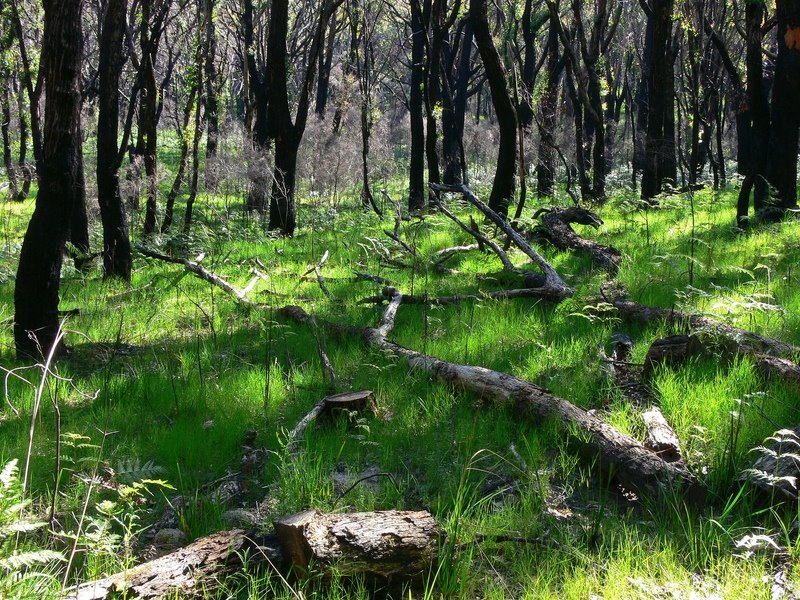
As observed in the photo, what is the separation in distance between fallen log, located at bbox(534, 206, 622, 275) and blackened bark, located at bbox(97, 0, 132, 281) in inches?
217

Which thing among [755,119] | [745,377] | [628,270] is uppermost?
[755,119]

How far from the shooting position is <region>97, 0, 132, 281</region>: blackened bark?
884 centimetres

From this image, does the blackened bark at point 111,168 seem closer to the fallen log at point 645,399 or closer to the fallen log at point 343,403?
the fallen log at point 343,403

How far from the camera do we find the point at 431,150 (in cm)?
1599

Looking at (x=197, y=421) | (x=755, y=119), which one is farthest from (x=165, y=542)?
(x=755, y=119)

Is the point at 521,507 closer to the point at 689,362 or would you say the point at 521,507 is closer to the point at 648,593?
the point at 648,593

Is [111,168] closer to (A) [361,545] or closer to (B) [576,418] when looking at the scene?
(B) [576,418]

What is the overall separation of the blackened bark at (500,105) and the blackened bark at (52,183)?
651cm

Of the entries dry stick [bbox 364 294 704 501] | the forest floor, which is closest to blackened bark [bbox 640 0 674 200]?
the forest floor

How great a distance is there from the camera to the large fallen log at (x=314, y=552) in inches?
102

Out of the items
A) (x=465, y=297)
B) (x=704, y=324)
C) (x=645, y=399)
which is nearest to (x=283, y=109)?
(x=465, y=297)

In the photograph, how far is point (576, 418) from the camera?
376 cm

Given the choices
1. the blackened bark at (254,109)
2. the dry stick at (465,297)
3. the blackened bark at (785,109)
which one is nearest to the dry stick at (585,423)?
the dry stick at (465,297)

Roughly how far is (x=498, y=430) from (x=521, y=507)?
739 mm
